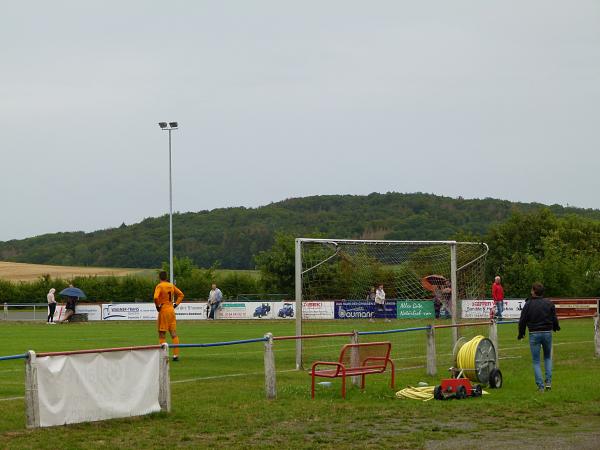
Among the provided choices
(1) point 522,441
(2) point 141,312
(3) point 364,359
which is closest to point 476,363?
(3) point 364,359

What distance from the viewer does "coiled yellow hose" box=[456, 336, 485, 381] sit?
687 inches

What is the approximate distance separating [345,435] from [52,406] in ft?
11.6

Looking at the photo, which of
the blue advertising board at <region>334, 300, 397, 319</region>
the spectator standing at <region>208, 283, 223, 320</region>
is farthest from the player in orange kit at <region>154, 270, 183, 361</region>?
the spectator standing at <region>208, 283, 223, 320</region>

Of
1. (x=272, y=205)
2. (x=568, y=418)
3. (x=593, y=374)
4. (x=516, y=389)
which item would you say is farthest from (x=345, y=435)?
(x=272, y=205)

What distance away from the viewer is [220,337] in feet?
116

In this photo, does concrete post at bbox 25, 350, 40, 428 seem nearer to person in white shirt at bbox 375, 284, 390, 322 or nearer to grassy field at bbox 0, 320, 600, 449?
grassy field at bbox 0, 320, 600, 449

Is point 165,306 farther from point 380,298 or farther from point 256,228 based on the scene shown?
point 256,228

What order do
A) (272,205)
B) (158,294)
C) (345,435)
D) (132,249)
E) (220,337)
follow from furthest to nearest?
(272,205) < (132,249) < (220,337) < (158,294) < (345,435)

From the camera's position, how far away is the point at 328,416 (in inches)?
555

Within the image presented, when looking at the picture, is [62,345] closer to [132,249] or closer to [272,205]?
[132,249]

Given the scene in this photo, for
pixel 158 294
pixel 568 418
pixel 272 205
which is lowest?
pixel 568 418

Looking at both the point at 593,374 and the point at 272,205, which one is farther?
the point at 272,205

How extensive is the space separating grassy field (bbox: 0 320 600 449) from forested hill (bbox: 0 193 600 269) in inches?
3809

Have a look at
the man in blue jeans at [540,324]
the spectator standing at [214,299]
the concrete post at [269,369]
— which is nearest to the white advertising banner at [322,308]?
the man in blue jeans at [540,324]
